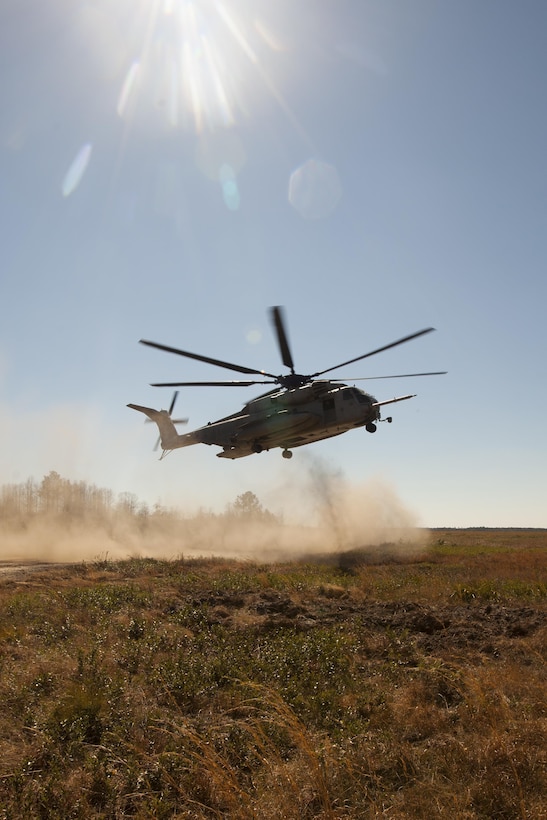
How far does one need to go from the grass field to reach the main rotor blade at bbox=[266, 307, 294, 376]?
8551 mm

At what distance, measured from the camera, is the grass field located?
4.98 meters

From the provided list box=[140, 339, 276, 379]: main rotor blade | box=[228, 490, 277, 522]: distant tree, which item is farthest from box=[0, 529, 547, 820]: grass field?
box=[228, 490, 277, 522]: distant tree

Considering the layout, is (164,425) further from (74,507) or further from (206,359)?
(74,507)

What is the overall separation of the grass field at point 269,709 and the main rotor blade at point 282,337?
28.1 ft

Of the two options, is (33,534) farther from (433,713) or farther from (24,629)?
(433,713)

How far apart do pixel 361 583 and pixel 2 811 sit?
51.4 ft

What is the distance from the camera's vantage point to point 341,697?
7.52m

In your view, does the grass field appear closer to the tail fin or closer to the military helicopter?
the military helicopter

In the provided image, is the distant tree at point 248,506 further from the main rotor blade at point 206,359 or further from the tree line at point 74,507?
the main rotor blade at point 206,359

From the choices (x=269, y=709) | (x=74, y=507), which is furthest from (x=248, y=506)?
(x=269, y=709)

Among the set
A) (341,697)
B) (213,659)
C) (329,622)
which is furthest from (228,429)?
(341,697)

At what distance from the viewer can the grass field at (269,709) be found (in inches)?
196

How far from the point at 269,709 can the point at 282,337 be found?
12.9m

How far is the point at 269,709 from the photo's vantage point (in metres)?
7.11
